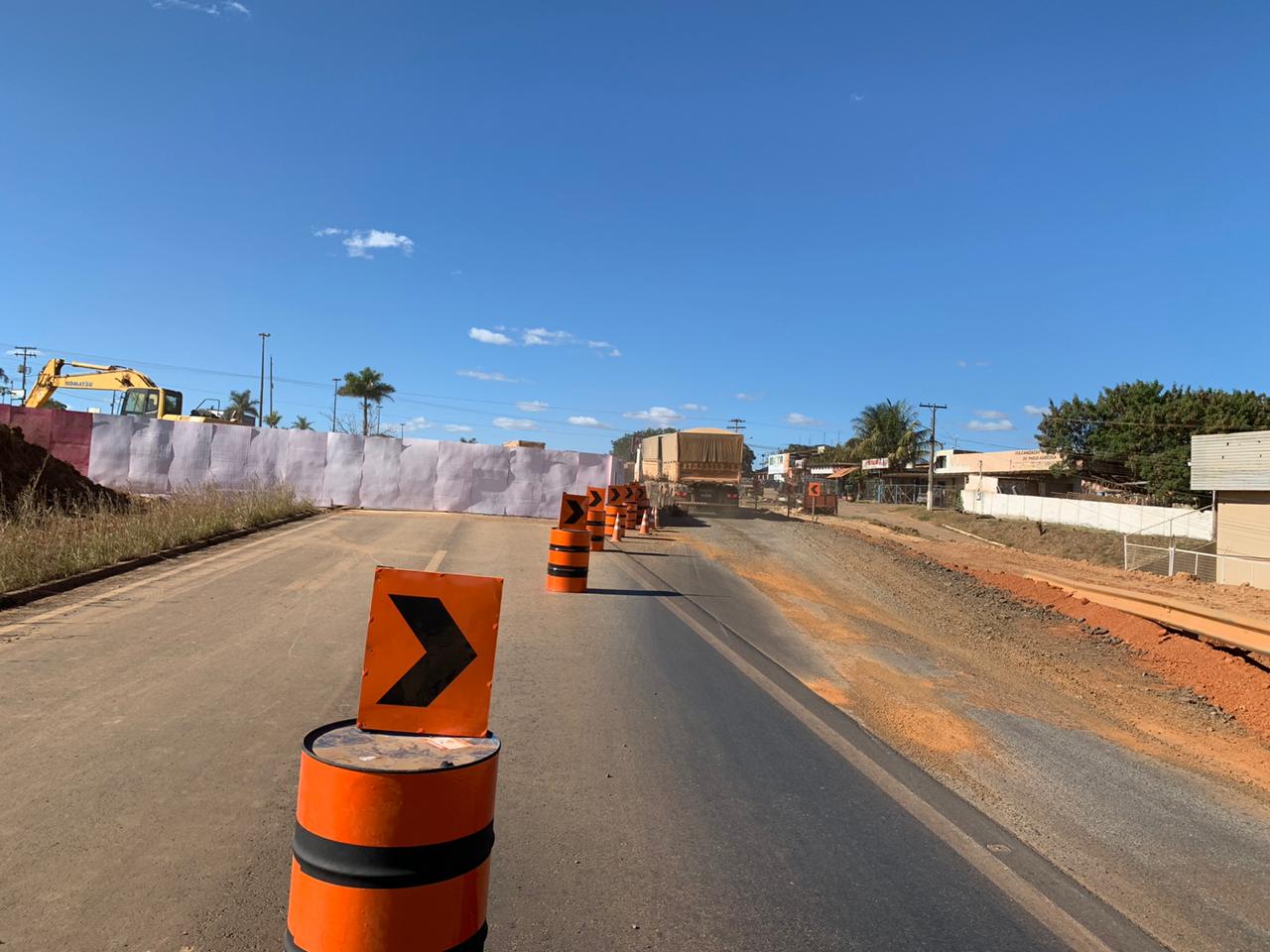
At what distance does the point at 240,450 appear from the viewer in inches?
1218

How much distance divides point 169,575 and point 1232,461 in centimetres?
3153

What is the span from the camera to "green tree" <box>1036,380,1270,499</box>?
45656mm

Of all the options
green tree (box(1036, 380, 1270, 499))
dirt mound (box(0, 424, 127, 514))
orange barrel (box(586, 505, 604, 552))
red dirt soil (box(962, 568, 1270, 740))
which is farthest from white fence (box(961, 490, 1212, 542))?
dirt mound (box(0, 424, 127, 514))

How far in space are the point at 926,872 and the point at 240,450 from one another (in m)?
31.1

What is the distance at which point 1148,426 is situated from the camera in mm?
49531

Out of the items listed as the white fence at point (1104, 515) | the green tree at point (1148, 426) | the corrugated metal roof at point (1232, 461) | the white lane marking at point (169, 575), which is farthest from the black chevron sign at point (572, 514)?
the green tree at point (1148, 426)

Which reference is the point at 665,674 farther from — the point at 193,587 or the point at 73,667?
the point at 193,587

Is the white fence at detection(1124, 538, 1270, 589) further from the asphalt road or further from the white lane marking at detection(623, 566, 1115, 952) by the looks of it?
the asphalt road

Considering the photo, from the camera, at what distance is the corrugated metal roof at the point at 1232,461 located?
27883mm

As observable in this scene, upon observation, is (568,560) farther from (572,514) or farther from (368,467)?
(368,467)

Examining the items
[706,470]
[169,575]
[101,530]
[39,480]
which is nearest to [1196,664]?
[169,575]

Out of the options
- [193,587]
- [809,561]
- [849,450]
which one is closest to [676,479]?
[809,561]

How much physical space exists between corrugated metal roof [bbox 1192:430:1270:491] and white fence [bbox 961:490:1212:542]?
5586 mm

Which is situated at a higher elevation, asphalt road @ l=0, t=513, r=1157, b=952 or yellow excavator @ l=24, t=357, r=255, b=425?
yellow excavator @ l=24, t=357, r=255, b=425
